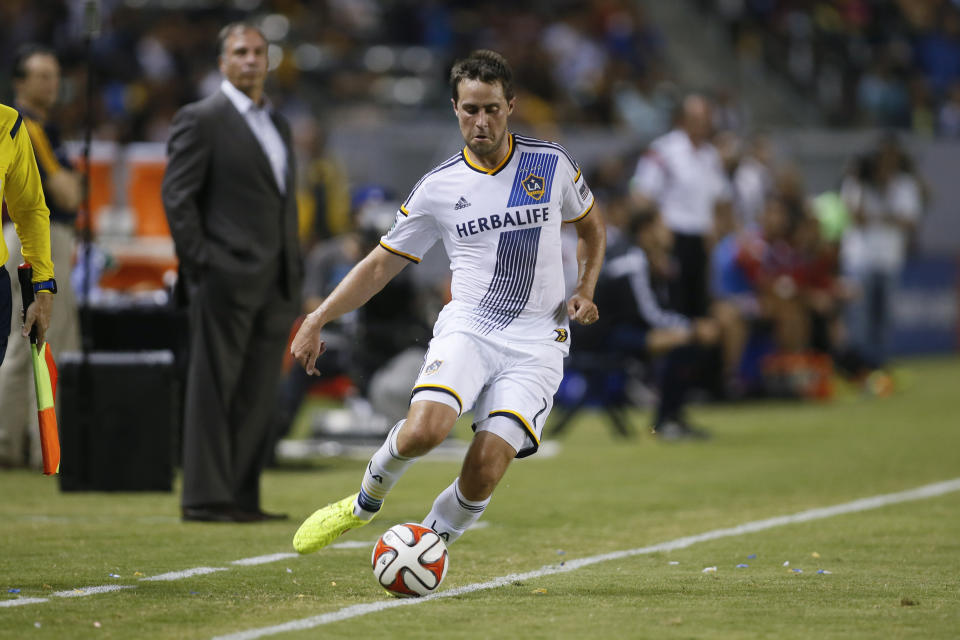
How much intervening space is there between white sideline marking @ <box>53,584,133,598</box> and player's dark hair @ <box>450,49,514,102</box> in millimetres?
2432

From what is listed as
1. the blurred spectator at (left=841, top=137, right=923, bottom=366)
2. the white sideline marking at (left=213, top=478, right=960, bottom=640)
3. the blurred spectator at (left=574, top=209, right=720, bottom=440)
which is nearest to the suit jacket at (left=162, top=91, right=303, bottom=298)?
the white sideline marking at (left=213, top=478, right=960, bottom=640)

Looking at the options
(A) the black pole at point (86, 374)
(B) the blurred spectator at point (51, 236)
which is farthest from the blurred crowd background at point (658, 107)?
(A) the black pole at point (86, 374)

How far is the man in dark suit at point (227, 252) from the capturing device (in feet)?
28.2

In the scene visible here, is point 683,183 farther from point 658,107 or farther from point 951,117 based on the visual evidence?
point 951,117

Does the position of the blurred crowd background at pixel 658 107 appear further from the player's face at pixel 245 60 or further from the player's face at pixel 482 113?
the player's face at pixel 482 113

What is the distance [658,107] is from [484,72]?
17.0 m

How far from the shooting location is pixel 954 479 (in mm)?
10945

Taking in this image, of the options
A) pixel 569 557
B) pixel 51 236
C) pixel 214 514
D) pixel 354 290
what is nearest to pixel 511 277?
pixel 354 290

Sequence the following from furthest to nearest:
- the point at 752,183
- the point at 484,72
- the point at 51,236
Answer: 1. the point at 752,183
2. the point at 51,236
3. the point at 484,72

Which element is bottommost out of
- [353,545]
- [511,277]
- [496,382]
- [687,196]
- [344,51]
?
[353,545]

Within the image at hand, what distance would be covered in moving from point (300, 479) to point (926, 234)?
14.8m

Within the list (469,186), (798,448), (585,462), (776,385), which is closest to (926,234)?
(776,385)

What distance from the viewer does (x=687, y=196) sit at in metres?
15.3

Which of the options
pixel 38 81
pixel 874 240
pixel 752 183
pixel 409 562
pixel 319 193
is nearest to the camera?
pixel 409 562
